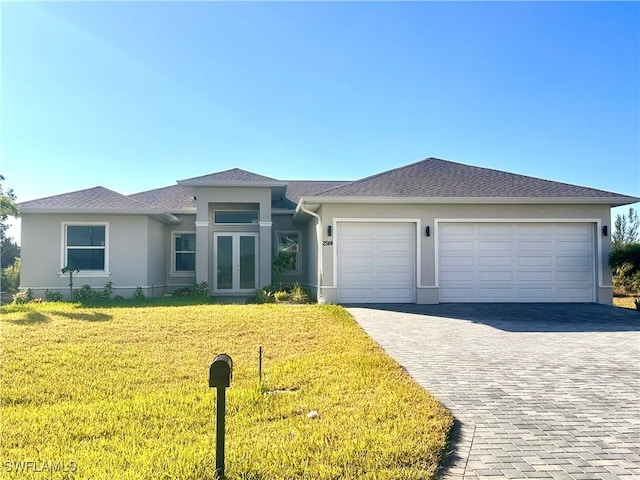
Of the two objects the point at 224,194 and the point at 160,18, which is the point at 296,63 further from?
the point at 224,194

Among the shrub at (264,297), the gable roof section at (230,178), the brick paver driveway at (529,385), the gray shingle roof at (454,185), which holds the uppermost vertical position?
the gable roof section at (230,178)

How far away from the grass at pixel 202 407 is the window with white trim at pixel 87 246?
6625 mm

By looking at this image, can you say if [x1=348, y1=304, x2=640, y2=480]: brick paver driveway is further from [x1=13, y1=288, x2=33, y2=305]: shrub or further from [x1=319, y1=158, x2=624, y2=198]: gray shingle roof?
[x1=13, y1=288, x2=33, y2=305]: shrub

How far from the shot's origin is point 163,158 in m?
18.2

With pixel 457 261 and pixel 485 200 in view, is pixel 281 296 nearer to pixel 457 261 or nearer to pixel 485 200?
pixel 457 261

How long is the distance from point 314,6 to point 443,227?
731 cm

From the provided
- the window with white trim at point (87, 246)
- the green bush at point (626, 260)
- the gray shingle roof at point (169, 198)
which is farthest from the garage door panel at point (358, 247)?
the window with white trim at point (87, 246)

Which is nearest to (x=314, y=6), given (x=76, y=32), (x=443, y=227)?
(x=76, y=32)

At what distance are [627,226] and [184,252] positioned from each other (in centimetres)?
2306

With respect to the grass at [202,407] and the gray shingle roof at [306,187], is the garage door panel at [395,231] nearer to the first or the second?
the grass at [202,407]

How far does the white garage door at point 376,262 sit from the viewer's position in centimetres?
1319

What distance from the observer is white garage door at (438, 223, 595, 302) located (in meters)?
13.4

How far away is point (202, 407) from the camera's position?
479 centimetres

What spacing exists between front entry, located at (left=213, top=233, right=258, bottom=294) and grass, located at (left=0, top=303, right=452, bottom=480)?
25.9 feet
